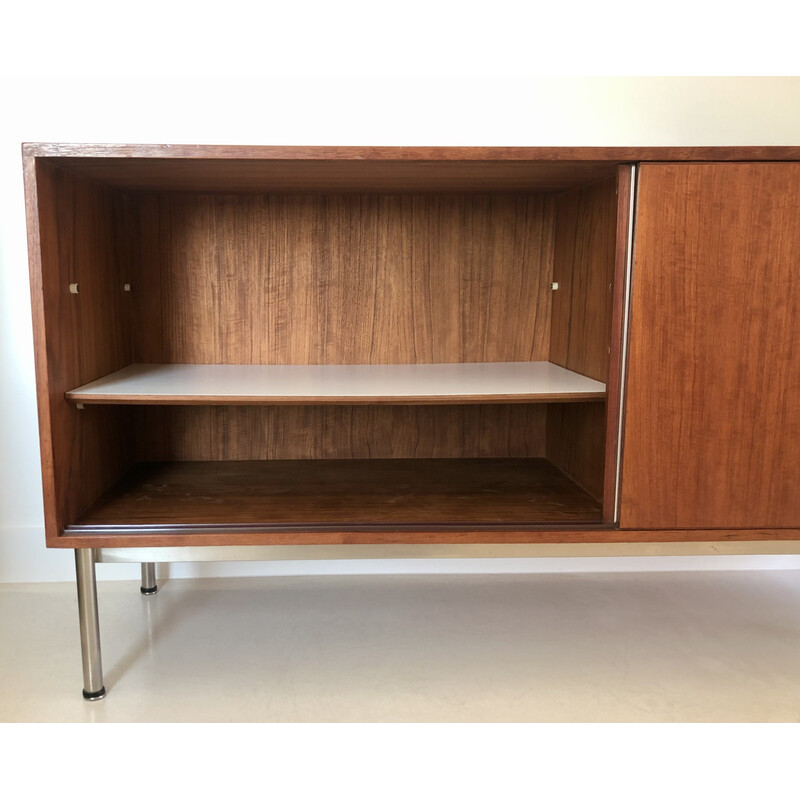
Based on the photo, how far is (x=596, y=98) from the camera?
2334 mm

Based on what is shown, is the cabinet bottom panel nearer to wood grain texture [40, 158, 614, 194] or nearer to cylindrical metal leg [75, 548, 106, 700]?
cylindrical metal leg [75, 548, 106, 700]

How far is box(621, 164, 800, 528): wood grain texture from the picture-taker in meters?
1.64

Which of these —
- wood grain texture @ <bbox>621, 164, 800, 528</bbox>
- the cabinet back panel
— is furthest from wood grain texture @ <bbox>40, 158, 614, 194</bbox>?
wood grain texture @ <bbox>621, 164, 800, 528</bbox>

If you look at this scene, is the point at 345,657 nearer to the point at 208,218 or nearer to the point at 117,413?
the point at 117,413

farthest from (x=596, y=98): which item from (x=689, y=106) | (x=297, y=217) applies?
(x=297, y=217)

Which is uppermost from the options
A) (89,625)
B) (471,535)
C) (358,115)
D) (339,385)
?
(358,115)

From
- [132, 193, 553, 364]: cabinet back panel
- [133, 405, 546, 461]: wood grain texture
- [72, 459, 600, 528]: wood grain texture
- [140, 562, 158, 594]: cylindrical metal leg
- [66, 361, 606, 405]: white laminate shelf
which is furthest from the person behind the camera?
[140, 562, 158, 594]: cylindrical metal leg

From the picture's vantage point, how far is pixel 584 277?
1953 millimetres

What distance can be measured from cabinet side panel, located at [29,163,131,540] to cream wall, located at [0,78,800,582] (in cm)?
44

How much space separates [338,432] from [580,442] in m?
0.75

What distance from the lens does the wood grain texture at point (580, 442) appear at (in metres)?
1.89

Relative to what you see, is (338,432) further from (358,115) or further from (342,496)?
(358,115)

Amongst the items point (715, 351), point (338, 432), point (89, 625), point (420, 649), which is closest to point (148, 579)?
point (89, 625)

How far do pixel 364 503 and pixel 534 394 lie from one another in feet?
1.76
